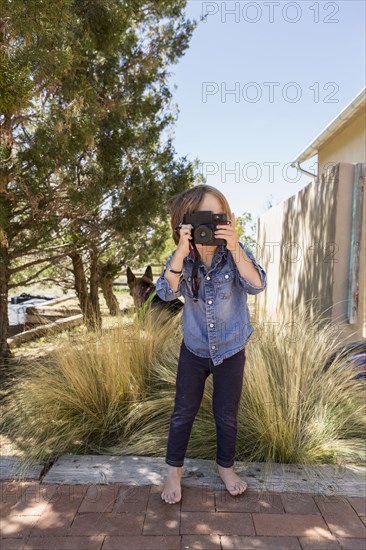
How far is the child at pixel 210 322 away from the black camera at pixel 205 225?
82 millimetres

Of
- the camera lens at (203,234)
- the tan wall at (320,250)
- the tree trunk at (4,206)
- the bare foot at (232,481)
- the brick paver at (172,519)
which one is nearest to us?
the brick paver at (172,519)

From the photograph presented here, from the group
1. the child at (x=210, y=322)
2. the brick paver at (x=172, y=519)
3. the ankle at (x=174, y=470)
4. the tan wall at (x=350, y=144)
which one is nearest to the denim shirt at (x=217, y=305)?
the child at (x=210, y=322)

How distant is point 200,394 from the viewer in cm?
262

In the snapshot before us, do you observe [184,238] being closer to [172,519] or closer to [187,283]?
[187,283]

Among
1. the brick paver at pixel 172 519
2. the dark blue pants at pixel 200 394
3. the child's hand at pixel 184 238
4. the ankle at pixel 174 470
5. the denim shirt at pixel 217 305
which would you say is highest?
the child's hand at pixel 184 238

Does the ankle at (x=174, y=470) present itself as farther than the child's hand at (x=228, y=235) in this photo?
Yes

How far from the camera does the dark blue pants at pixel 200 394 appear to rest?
2537mm

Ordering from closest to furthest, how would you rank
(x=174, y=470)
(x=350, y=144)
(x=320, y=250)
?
(x=174, y=470)
(x=320, y=250)
(x=350, y=144)

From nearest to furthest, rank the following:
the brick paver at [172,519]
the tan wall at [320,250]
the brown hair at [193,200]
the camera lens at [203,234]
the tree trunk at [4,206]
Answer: the brick paver at [172,519]
the camera lens at [203,234]
the brown hair at [193,200]
the tree trunk at [4,206]
the tan wall at [320,250]

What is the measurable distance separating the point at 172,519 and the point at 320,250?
158 inches

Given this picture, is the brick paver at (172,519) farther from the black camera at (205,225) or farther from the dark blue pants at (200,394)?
the black camera at (205,225)

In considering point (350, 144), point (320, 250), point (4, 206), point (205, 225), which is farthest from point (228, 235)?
point (350, 144)

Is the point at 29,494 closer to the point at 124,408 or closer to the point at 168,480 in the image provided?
the point at 168,480

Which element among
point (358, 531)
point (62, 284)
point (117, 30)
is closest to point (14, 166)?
point (117, 30)
